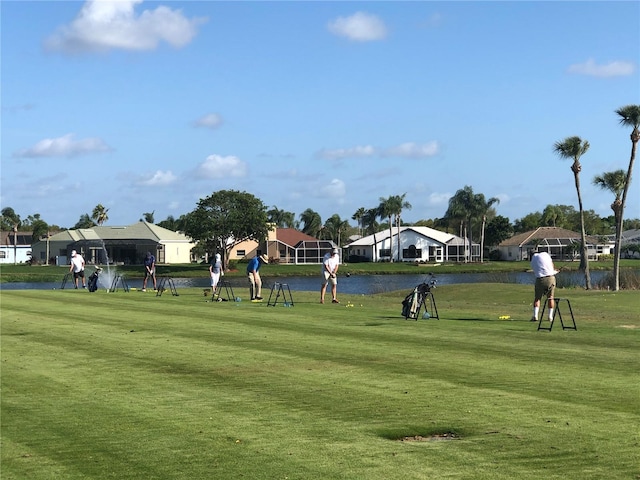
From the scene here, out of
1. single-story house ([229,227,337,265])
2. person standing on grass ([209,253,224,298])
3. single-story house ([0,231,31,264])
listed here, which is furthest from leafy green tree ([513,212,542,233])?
person standing on grass ([209,253,224,298])

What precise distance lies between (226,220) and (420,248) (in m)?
44.0

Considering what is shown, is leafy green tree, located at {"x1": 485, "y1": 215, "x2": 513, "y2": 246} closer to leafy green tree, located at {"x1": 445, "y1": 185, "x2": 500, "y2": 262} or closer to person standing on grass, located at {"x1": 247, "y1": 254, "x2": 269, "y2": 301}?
leafy green tree, located at {"x1": 445, "y1": 185, "x2": 500, "y2": 262}

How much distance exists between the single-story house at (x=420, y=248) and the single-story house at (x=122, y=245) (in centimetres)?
3194

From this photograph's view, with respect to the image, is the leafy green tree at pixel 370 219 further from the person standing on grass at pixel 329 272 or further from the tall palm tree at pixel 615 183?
the person standing on grass at pixel 329 272

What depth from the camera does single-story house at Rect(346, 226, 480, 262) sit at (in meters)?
149

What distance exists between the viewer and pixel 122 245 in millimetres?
133750

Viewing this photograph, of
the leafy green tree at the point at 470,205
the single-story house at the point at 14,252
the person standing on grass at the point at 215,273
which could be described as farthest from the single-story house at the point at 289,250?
the person standing on grass at the point at 215,273

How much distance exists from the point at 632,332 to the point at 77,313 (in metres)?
16.3

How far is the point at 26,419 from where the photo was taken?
11.8 metres

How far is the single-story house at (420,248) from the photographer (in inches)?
5851

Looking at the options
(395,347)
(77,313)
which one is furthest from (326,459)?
(77,313)

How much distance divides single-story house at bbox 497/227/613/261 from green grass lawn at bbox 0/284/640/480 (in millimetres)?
127005

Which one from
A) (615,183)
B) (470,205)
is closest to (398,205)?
(470,205)

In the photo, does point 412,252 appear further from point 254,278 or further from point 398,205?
point 254,278
